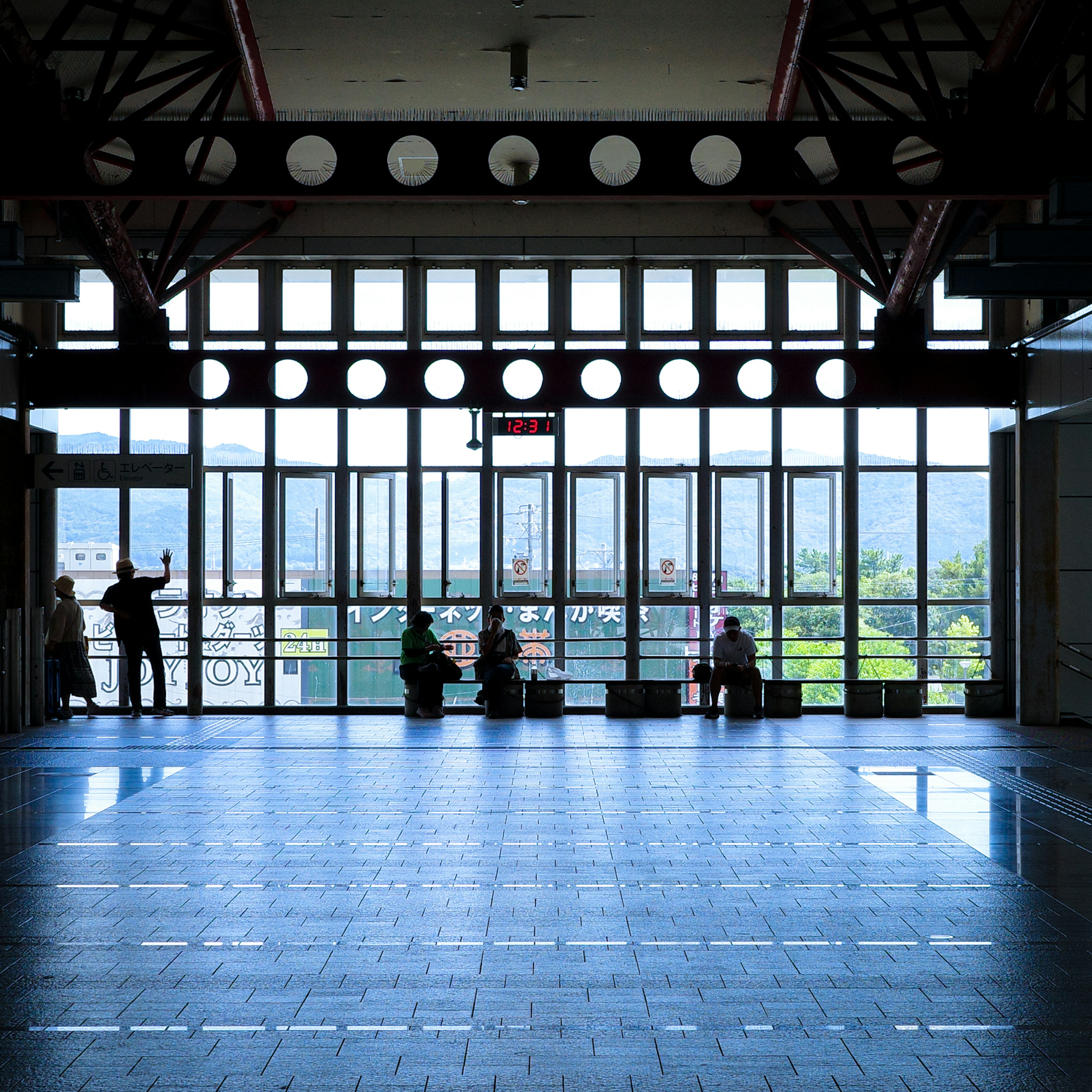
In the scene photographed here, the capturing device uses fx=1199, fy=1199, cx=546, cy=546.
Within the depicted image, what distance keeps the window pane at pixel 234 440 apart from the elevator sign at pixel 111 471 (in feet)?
5.92

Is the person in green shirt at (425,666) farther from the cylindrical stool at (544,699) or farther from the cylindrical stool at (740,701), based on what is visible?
the cylindrical stool at (740,701)

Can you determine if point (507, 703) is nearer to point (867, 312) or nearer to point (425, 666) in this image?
point (425, 666)

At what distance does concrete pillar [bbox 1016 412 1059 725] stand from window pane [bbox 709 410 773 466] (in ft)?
11.1

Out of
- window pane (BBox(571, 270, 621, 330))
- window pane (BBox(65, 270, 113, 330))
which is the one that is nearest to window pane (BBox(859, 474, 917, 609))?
window pane (BBox(571, 270, 621, 330))

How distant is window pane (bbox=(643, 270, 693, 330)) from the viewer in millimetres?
16875

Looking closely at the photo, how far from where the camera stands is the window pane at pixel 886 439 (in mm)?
16703

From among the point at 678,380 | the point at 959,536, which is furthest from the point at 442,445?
the point at 959,536

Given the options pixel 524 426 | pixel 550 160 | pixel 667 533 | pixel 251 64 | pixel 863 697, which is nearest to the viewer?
pixel 550 160

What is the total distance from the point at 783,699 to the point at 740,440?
367 centimetres

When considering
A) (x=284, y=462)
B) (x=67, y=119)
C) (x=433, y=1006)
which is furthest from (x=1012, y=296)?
(x=284, y=462)

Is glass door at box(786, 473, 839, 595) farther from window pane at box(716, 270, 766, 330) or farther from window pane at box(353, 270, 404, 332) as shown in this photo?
window pane at box(353, 270, 404, 332)

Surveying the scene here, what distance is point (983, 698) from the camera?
15.9m

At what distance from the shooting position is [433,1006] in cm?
516

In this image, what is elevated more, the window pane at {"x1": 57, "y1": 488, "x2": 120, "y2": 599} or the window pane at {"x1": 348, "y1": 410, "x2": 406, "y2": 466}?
the window pane at {"x1": 348, "y1": 410, "x2": 406, "y2": 466}
